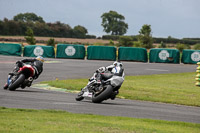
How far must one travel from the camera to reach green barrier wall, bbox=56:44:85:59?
53.8m

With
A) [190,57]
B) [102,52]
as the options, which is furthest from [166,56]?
[102,52]

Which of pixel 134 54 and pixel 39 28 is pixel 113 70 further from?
pixel 39 28

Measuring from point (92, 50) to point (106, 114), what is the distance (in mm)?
41306

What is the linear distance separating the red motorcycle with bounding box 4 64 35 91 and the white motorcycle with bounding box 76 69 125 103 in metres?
3.49

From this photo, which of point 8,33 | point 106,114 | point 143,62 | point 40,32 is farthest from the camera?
point 40,32

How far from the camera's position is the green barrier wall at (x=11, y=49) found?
178 feet

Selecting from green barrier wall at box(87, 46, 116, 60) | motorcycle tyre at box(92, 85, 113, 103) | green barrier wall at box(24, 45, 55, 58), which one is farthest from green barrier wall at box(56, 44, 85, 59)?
motorcycle tyre at box(92, 85, 113, 103)

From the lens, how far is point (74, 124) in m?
10.4

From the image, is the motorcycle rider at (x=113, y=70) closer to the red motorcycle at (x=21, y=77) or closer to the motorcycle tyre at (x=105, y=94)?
the motorcycle tyre at (x=105, y=94)

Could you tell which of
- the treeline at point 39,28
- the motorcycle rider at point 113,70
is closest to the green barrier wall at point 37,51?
the motorcycle rider at point 113,70

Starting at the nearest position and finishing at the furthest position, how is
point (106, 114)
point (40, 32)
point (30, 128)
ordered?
point (30, 128)
point (106, 114)
point (40, 32)

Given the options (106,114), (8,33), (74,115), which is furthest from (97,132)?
(8,33)

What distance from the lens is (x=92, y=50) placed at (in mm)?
54250

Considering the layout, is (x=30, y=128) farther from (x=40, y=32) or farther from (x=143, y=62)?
(x=40, y=32)
